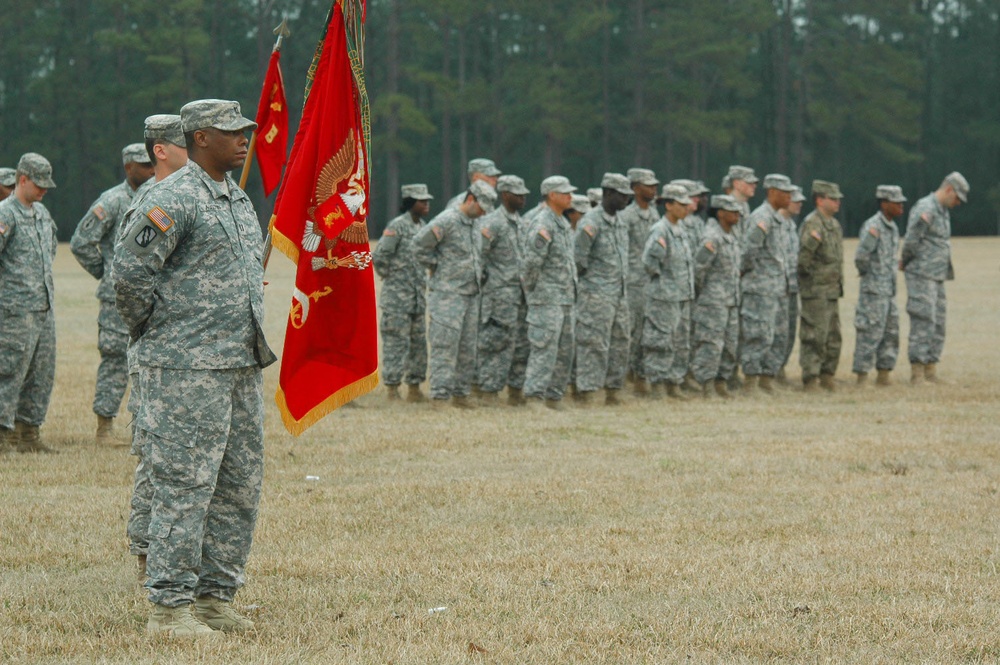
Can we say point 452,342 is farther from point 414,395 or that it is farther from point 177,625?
point 177,625

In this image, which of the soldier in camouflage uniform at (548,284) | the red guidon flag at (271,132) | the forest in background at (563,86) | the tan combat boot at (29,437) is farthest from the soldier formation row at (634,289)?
the forest in background at (563,86)

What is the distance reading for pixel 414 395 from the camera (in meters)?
13.1

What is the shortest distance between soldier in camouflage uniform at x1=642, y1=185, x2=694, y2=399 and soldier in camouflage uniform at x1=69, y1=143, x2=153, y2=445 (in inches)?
223

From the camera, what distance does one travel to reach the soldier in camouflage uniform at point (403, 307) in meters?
13.1

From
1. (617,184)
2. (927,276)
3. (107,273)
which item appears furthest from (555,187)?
(927,276)

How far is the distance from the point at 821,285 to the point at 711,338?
1.36 metres

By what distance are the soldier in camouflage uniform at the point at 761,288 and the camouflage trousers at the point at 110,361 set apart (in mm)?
6878

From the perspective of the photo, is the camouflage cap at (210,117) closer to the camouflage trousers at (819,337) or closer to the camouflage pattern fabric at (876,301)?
the camouflage trousers at (819,337)

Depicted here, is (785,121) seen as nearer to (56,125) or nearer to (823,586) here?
(56,125)

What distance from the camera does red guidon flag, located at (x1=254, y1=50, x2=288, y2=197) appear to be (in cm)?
695

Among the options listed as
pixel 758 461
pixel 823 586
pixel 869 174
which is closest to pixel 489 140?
pixel 869 174

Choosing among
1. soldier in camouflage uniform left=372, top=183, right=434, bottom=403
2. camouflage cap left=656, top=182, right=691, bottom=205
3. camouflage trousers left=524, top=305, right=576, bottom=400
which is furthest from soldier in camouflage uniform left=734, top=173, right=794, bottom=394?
soldier in camouflage uniform left=372, top=183, right=434, bottom=403

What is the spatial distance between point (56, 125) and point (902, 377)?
136 ft

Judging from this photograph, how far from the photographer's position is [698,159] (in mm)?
52656
